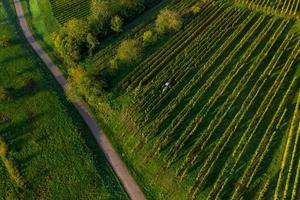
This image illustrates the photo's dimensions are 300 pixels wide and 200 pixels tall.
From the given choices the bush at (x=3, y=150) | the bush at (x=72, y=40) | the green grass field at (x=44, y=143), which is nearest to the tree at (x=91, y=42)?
the bush at (x=72, y=40)

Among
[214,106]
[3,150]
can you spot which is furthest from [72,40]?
[214,106]

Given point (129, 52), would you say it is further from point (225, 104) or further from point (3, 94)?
point (3, 94)

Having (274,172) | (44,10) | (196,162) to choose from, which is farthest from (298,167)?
(44,10)

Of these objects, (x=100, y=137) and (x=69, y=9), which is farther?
(x=69, y=9)

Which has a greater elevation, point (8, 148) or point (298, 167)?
point (8, 148)

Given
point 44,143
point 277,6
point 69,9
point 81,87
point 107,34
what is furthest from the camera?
point 69,9

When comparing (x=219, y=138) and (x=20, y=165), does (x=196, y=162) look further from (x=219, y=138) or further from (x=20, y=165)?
(x=20, y=165)
